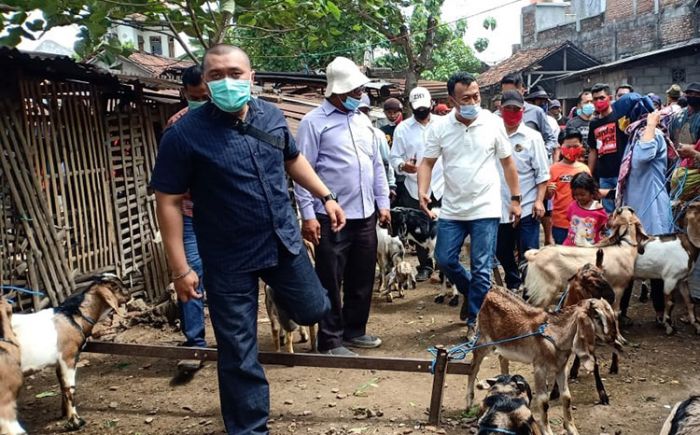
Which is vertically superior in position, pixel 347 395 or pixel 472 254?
pixel 472 254

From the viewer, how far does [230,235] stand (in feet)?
11.3

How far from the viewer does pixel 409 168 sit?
778 centimetres

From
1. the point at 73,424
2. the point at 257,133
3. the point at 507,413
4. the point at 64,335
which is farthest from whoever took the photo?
the point at 64,335

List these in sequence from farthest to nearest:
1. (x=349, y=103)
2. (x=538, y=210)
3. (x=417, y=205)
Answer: (x=417, y=205), (x=538, y=210), (x=349, y=103)

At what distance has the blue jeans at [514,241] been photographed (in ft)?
21.1

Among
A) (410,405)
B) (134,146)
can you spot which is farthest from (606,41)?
(410,405)

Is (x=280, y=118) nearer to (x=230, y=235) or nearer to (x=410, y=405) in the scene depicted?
(x=230, y=235)

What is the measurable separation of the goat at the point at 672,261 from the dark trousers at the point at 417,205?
9.03 ft

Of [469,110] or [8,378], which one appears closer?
[8,378]

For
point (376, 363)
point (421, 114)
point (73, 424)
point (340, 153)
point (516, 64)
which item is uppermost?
point (516, 64)

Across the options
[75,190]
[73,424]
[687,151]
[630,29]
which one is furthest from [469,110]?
[630,29]

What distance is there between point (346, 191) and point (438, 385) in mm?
1819

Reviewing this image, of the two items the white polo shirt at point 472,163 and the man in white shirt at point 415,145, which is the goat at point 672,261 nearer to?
the white polo shirt at point 472,163

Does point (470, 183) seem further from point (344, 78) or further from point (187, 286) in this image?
point (187, 286)
